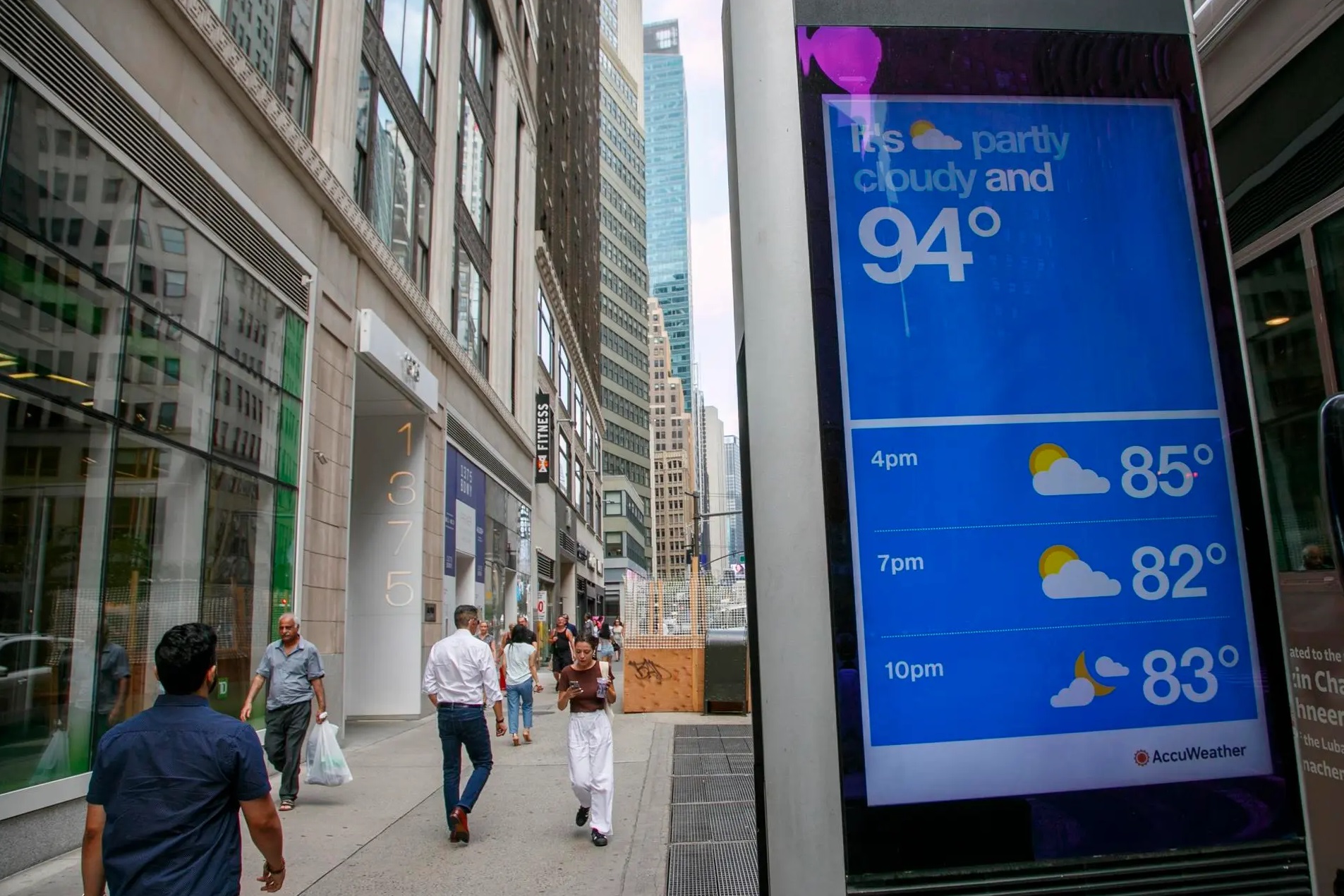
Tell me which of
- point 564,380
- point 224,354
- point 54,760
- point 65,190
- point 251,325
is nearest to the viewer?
point 54,760

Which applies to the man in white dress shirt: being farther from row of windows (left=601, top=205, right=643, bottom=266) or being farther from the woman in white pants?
row of windows (left=601, top=205, right=643, bottom=266)

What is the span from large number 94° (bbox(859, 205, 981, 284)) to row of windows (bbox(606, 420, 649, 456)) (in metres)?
85.4

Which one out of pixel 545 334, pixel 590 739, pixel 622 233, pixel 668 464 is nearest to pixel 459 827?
pixel 590 739

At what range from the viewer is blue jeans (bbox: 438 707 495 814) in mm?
7637

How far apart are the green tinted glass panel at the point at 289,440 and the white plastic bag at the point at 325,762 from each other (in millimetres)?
4700

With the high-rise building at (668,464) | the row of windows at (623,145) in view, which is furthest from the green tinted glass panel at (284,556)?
the high-rise building at (668,464)

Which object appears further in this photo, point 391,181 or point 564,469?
point 564,469

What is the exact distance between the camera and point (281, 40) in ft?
41.6

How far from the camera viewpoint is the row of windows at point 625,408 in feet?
291

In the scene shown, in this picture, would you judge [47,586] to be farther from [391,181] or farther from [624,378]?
[624,378]

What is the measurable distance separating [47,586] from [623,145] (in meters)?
103

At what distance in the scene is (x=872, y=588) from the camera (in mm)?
2100

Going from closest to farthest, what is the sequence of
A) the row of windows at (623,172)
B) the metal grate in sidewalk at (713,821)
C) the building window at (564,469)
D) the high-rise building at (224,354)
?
the metal grate in sidewalk at (713,821)
the high-rise building at (224,354)
the building window at (564,469)
the row of windows at (623,172)

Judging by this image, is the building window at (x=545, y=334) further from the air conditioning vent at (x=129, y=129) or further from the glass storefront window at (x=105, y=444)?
the glass storefront window at (x=105, y=444)
